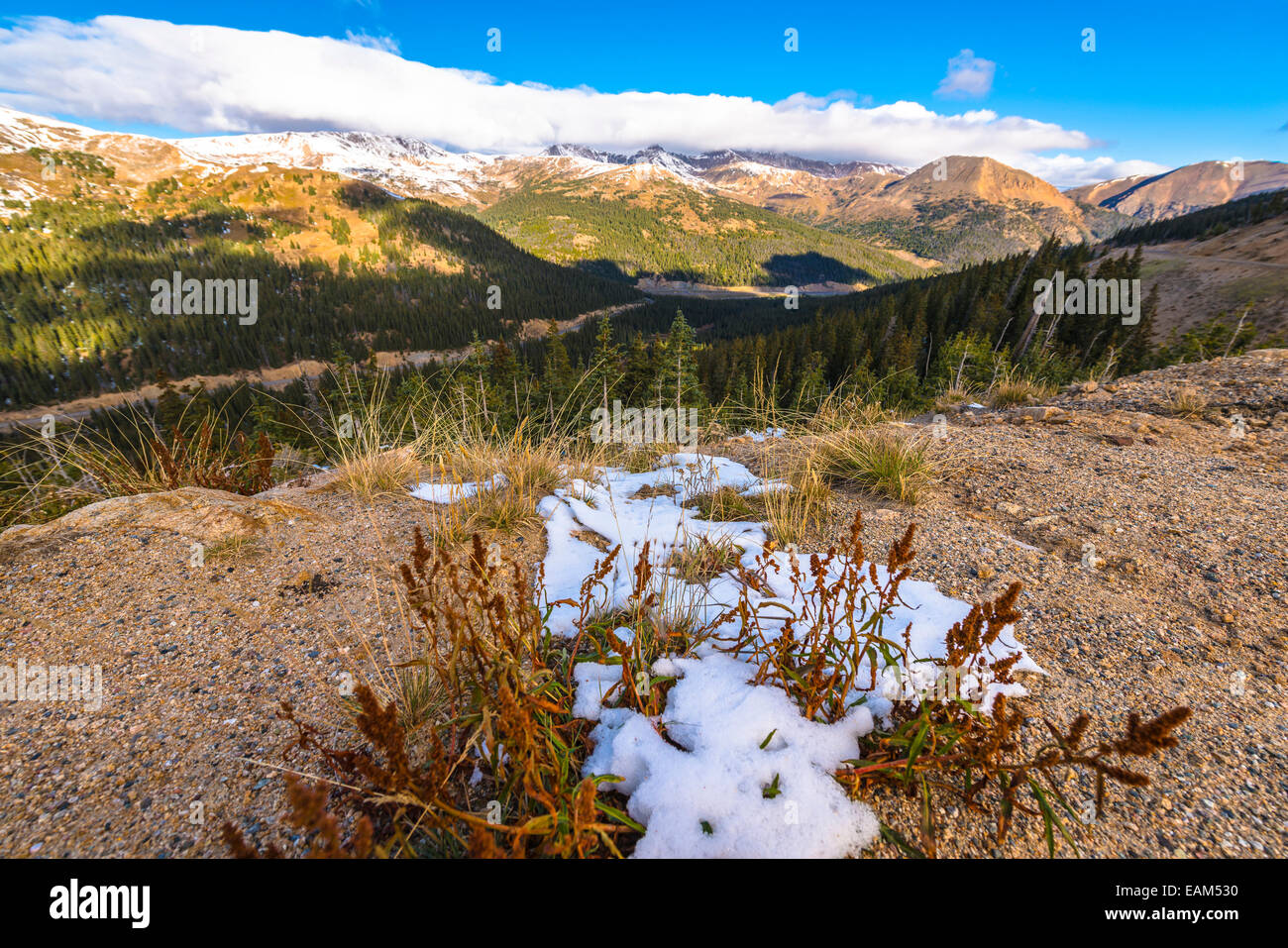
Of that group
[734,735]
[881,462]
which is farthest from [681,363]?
[734,735]

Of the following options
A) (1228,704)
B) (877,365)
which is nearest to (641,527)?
(1228,704)

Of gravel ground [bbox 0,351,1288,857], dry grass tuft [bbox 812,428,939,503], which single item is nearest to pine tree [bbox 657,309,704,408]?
dry grass tuft [bbox 812,428,939,503]

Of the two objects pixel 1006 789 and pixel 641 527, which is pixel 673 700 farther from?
pixel 641 527

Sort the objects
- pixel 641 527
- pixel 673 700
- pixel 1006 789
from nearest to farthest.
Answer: pixel 1006 789 → pixel 673 700 → pixel 641 527

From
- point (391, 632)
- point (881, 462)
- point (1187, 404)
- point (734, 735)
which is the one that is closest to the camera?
point (734, 735)

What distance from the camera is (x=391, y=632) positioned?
2.62 meters

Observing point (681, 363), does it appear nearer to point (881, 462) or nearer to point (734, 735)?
point (881, 462)

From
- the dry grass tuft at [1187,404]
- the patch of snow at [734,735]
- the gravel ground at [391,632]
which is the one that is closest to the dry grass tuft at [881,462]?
the gravel ground at [391,632]

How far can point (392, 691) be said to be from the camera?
2.16m

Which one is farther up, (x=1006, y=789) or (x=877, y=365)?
(x=877, y=365)

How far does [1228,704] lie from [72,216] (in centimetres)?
19121

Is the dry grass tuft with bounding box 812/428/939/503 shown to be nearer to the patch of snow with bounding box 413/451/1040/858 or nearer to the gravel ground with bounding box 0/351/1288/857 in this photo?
the gravel ground with bounding box 0/351/1288/857

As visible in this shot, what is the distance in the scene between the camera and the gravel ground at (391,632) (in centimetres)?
157

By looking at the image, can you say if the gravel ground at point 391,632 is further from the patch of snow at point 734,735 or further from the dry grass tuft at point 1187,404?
the dry grass tuft at point 1187,404
